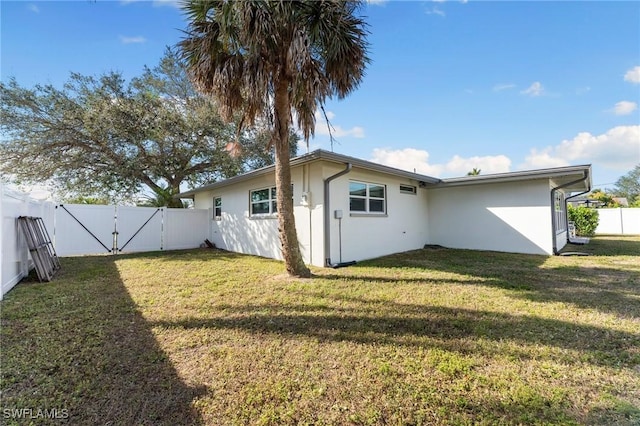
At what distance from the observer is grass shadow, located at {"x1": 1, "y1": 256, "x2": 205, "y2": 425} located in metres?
2.20

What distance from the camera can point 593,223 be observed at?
16.3 meters

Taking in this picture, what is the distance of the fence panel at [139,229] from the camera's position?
1200 cm

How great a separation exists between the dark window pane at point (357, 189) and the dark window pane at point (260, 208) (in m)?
3.16

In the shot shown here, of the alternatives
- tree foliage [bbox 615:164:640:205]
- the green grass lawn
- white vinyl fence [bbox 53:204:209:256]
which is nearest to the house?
white vinyl fence [bbox 53:204:209:256]

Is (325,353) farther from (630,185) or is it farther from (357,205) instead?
(630,185)

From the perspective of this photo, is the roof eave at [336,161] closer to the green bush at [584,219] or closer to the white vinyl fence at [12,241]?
the white vinyl fence at [12,241]

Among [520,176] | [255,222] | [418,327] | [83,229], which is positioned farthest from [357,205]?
[83,229]

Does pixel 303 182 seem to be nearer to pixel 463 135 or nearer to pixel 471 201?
pixel 471 201

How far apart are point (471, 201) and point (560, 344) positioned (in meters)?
8.56

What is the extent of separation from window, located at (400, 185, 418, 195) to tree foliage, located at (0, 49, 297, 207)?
650 cm

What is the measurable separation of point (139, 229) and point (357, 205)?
9762mm

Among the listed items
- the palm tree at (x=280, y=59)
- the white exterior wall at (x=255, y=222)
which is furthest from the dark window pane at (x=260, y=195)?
the palm tree at (x=280, y=59)

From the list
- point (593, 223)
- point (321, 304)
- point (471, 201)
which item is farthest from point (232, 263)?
point (593, 223)

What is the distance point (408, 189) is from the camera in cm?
1107
